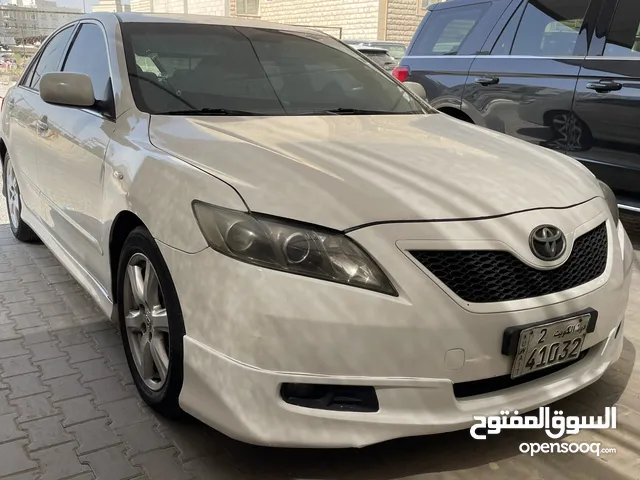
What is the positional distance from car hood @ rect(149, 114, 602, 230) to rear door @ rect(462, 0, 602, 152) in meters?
2.35

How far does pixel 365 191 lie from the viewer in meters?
2.05

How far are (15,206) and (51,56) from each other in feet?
4.12

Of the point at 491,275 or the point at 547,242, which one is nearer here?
the point at 491,275

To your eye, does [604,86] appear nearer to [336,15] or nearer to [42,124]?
[42,124]

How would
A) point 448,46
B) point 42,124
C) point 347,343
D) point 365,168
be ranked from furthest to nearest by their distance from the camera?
point 448,46 → point 42,124 → point 365,168 → point 347,343

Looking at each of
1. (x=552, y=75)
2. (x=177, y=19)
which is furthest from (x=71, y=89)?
(x=552, y=75)

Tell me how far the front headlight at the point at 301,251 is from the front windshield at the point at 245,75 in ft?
3.42

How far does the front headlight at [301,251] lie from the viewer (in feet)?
6.24

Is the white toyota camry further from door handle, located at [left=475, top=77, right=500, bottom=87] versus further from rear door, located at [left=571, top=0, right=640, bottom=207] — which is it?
door handle, located at [left=475, top=77, right=500, bottom=87]

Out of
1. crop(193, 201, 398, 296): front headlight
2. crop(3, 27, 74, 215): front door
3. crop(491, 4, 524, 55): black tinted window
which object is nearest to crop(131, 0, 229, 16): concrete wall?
crop(491, 4, 524, 55): black tinted window

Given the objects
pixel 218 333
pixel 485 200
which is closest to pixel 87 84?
pixel 218 333

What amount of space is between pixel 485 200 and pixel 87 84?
1894 millimetres

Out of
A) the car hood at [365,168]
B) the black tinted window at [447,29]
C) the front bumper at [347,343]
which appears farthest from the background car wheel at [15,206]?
the black tinted window at [447,29]

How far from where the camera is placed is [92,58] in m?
3.36
